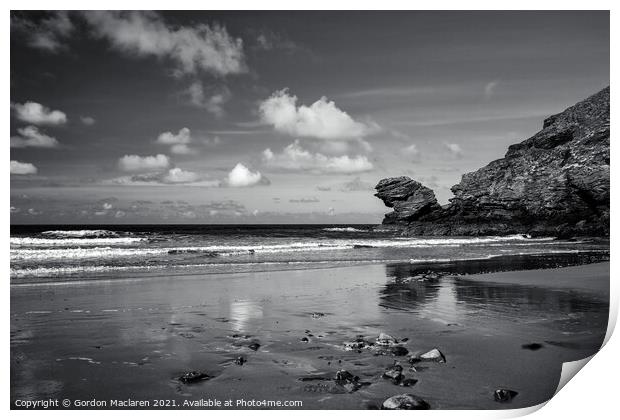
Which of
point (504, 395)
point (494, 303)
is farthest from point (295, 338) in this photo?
point (494, 303)

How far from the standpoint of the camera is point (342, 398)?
4078 millimetres

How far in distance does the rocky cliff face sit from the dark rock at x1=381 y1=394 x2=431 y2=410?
21.3m

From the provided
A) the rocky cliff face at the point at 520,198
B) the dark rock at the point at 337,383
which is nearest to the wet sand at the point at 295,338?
the dark rock at the point at 337,383

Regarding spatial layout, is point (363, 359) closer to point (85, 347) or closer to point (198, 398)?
point (198, 398)

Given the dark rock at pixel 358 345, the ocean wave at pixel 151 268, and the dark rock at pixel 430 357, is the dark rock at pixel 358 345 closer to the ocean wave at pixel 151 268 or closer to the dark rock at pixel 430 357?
the dark rock at pixel 430 357

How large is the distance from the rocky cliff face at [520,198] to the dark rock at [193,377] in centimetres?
2206

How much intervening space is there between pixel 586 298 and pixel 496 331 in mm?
3583

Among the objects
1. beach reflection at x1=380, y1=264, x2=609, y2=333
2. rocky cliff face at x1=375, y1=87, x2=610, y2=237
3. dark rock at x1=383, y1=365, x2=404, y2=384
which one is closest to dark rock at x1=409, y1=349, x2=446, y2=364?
dark rock at x1=383, y1=365, x2=404, y2=384

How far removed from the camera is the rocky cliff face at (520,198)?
30406 millimetres

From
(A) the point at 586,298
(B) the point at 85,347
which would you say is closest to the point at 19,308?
(B) the point at 85,347

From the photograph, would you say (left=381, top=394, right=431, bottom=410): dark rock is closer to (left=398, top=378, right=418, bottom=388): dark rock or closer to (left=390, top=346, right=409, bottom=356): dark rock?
(left=398, top=378, right=418, bottom=388): dark rock

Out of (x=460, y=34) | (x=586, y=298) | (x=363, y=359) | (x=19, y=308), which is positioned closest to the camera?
(x=363, y=359)

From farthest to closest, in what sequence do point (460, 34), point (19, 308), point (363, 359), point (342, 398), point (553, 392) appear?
point (19, 308) → point (460, 34) → point (363, 359) → point (553, 392) → point (342, 398)

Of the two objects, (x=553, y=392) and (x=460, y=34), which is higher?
(x=460, y=34)
